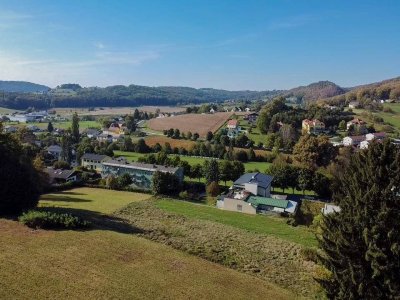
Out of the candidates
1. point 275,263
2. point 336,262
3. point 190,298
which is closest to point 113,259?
point 190,298

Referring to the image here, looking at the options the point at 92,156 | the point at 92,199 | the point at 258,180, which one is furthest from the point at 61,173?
the point at 258,180

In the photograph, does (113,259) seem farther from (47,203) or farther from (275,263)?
(47,203)

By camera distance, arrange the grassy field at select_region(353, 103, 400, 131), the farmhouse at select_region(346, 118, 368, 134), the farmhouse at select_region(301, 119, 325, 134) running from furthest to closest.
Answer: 1. the grassy field at select_region(353, 103, 400, 131)
2. the farmhouse at select_region(301, 119, 325, 134)
3. the farmhouse at select_region(346, 118, 368, 134)

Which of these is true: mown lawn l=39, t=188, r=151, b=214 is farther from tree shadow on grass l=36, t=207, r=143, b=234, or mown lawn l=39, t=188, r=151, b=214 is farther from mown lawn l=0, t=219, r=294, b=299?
mown lawn l=0, t=219, r=294, b=299

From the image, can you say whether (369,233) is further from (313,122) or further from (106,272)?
(313,122)

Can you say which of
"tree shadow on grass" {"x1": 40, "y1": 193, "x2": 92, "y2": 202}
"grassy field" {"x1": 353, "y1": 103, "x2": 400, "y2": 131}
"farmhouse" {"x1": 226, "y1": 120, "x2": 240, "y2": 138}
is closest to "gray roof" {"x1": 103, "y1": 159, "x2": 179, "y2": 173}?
"tree shadow on grass" {"x1": 40, "y1": 193, "x2": 92, "y2": 202}

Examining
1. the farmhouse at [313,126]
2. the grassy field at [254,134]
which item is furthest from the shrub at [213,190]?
the farmhouse at [313,126]
